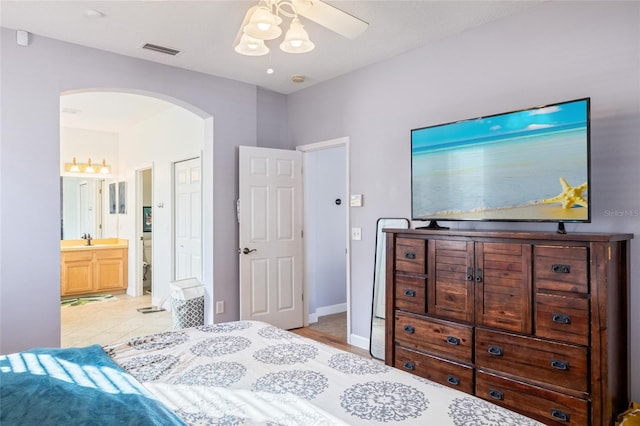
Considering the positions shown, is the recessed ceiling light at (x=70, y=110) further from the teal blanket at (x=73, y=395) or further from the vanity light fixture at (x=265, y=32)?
the teal blanket at (x=73, y=395)

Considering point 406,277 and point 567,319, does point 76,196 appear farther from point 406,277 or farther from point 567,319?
point 567,319

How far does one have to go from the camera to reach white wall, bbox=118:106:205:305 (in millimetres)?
5293

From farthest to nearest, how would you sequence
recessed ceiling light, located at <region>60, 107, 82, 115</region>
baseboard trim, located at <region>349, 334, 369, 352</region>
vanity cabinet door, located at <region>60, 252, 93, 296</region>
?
vanity cabinet door, located at <region>60, 252, 93, 296</region> → recessed ceiling light, located at <region>60, 107, 82, 115</region> → baseboard trim, located at <region>349, 334, 369, 352</region>

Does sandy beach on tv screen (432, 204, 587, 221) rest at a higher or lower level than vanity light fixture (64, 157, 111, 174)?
lower

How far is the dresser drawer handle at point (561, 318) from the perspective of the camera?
2.17 metres

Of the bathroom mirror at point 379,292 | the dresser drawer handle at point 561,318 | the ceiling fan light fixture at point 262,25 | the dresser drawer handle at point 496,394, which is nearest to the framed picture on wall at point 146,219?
the bathroom mirror at point 379,292

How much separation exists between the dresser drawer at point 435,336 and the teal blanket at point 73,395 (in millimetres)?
1895

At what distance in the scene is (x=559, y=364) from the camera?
7.21 ft

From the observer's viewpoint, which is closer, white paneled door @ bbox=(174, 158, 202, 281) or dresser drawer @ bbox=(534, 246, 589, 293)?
dresser drawer @ bbox=(534, 246, 589, 293)

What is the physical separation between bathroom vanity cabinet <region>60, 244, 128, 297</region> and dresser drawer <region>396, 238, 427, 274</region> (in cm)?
552

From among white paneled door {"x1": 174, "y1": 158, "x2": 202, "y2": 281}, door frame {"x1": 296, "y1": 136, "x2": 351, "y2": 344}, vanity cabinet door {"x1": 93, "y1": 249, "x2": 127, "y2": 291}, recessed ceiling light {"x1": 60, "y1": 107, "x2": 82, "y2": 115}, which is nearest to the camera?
door frame {"x1": 296, "y1": 136, "x2": 351, "y2": 344}

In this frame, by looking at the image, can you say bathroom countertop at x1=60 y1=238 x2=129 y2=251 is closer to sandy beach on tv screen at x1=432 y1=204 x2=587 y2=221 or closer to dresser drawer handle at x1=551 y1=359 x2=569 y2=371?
sandy beach on tv screen at x1=432 y1=204 x2=587 y2=221

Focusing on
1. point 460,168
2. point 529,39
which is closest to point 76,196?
point 460,168

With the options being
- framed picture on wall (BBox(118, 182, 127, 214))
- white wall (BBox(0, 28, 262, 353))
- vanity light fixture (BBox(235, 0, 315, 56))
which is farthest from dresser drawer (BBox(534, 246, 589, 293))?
framed picture on wall (BBox(118, 182, 127, 214))
